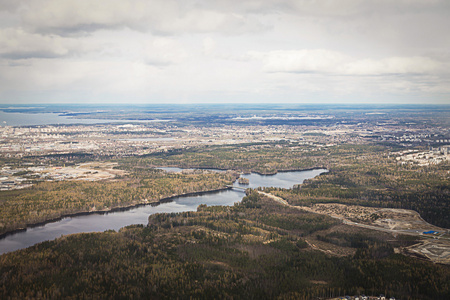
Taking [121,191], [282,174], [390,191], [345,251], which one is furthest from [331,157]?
[345,251]

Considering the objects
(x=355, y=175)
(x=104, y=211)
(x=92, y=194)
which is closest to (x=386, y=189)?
(x=355, y=175)

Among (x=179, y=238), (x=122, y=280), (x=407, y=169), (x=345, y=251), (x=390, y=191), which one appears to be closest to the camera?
(x=122, y=280)

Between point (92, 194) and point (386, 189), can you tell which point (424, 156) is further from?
point (92, 194)

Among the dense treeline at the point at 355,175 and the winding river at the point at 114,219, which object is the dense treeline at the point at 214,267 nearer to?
the winding river at the point at 114,219

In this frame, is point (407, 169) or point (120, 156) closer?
point (407, 169)

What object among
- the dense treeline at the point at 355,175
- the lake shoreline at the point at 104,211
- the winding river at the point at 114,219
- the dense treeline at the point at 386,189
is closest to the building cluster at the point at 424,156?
the dense treeline at the point at 355,175

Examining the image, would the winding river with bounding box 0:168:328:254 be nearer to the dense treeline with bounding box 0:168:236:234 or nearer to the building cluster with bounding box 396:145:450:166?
the dense treeline with bounding box 0:168:236:234

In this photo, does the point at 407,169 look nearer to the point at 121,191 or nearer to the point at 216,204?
the point at 216,204

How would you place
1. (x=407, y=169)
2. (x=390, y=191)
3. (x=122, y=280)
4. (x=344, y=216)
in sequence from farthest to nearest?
A: (x=407, y=169) < (x=390, y=191) < (x=344, y=216) < (x=122, y=280)
